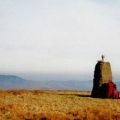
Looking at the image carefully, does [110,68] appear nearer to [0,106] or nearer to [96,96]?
[96,96]

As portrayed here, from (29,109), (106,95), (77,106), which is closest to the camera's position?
(29,109)

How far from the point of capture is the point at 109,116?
3244 cm

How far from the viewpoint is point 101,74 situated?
5425cm

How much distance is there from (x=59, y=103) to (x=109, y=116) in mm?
10096

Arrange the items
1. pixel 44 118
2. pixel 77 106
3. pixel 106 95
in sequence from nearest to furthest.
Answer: pixel 44 118, pixel 77 106, pixel 106 95

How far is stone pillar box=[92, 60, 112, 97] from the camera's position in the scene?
54.3 metres

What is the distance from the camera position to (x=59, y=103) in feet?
137

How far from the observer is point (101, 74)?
54.2 m

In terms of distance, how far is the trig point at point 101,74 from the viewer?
54281mm

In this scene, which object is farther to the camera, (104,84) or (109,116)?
(104,84)

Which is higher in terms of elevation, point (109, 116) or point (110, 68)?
point (110, 68)

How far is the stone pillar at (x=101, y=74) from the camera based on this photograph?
2137 inches

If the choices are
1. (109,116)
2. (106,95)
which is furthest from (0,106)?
(106,95)

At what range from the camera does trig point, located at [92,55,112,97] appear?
54281 mm
